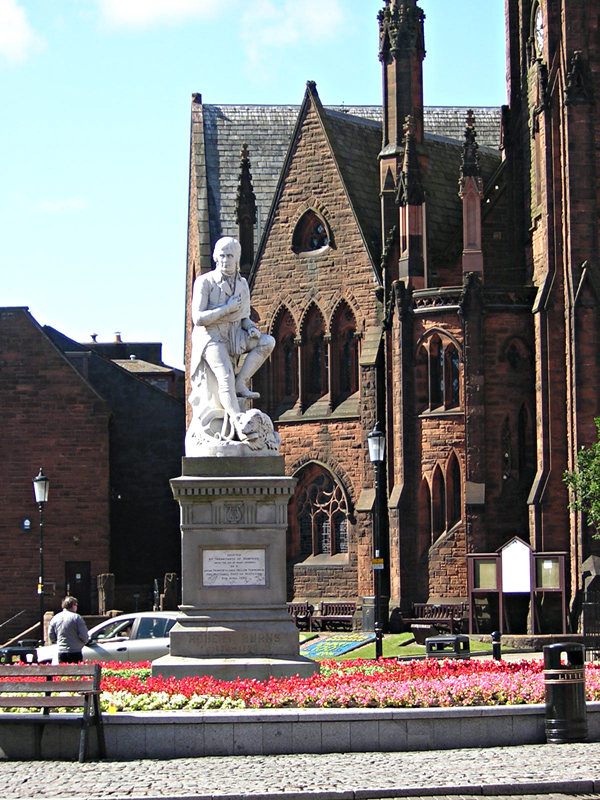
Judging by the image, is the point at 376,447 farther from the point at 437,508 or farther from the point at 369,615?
the point at 437,508

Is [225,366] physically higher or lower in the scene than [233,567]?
higher

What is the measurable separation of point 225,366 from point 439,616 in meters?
28.1

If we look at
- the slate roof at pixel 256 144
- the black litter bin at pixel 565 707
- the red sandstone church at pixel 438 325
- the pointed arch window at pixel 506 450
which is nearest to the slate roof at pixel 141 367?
the slate roof at pixel 256 144

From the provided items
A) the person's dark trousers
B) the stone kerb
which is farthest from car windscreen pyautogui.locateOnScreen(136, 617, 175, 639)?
the stone kerb

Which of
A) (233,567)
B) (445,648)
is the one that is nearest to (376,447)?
(445,648)

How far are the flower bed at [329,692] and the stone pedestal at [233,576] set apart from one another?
1.82ft

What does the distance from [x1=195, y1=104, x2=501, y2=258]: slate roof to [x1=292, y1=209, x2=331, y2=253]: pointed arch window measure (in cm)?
181

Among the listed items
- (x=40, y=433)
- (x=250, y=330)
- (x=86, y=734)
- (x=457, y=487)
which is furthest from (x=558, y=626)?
(x=86, y=734)

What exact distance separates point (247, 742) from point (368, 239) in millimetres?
37607

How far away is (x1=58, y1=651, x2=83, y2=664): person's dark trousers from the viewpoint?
20992mm

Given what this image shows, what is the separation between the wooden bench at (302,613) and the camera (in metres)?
46.5

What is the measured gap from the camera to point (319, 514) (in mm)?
51781

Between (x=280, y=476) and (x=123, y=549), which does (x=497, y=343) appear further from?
(x=280, y=476)

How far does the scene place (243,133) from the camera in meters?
61.0
